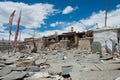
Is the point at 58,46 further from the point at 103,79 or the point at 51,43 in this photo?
the point at 103,79

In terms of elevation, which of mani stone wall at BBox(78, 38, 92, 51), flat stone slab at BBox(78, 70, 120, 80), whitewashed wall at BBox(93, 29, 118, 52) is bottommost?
flat stone slab at BBox(78, 70, 120, 80)

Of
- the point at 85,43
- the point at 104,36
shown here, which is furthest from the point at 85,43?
the point at 104,36

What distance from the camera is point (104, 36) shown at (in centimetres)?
1481

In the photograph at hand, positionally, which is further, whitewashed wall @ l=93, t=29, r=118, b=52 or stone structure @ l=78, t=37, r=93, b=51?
stone structure @ l=78, t=37, r=93, b=51

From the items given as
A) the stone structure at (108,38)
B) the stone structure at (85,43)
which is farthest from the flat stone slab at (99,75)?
the stone structure at (85,43)

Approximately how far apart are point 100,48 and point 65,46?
1022 cm

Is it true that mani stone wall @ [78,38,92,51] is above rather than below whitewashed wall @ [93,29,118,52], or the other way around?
below

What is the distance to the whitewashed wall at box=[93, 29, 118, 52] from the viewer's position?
14316 millimetres

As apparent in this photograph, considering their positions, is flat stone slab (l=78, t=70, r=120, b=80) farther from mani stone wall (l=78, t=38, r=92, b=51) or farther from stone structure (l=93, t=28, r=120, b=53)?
mani stone wall (l=78, t=38, r=92, b=51)

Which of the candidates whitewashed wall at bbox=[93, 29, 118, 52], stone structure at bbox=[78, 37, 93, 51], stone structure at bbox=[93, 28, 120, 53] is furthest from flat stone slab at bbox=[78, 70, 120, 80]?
stone structure at bbox=[78, 37, 93, 51]

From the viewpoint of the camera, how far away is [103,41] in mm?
14758

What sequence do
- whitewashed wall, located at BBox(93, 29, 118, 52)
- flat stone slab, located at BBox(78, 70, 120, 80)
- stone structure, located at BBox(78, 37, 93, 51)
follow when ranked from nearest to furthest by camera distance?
flat stone slab, located at BBox(78, 70, 120, 80)
whitewashed wall, located at BBox(93, 29, 118, 52)
stone structure, located at BBox(78, 37, 93, 51)

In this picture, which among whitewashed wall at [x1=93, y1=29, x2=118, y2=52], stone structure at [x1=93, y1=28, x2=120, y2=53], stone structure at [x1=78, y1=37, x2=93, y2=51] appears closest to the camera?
stone structure at [x1=93, y1=28, x2=120, y2=53]

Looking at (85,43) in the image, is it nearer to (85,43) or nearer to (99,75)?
(85,43)
